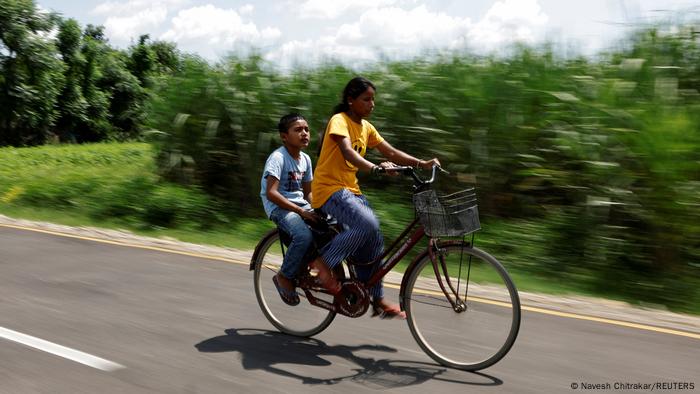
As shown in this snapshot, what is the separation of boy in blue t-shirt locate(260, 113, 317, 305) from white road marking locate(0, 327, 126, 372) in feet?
4.49

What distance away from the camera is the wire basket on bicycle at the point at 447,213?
4594 mm

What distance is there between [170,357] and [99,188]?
1059 cm

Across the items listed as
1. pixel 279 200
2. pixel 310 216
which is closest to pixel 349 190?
pixel 310 216

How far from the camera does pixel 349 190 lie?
207 inches

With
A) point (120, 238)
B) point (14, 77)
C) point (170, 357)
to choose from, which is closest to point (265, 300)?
point (170, 357)

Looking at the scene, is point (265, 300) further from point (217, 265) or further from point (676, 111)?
point (676, 111)

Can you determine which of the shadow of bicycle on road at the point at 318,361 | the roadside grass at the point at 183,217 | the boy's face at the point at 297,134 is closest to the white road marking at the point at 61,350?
the shadow of bicycle on road at the point at 318,361

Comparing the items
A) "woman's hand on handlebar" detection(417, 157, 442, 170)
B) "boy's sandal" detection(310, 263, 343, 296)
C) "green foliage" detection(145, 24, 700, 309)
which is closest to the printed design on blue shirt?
"boy's sandal" detection(310, 263, 343, 296)

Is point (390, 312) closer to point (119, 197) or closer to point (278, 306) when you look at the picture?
point (278, 306)

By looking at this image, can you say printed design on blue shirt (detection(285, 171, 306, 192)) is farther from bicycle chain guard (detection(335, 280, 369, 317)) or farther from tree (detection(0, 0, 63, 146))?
tree (detection(0, 0, 63, 146))

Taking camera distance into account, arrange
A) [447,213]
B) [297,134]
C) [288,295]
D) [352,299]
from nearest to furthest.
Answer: [447,213] < [352,299] < [297,134] < [288,295]

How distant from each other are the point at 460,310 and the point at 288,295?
136cm

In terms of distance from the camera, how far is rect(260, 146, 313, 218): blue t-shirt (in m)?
5.41

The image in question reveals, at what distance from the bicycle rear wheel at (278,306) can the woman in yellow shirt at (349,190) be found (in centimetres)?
46
